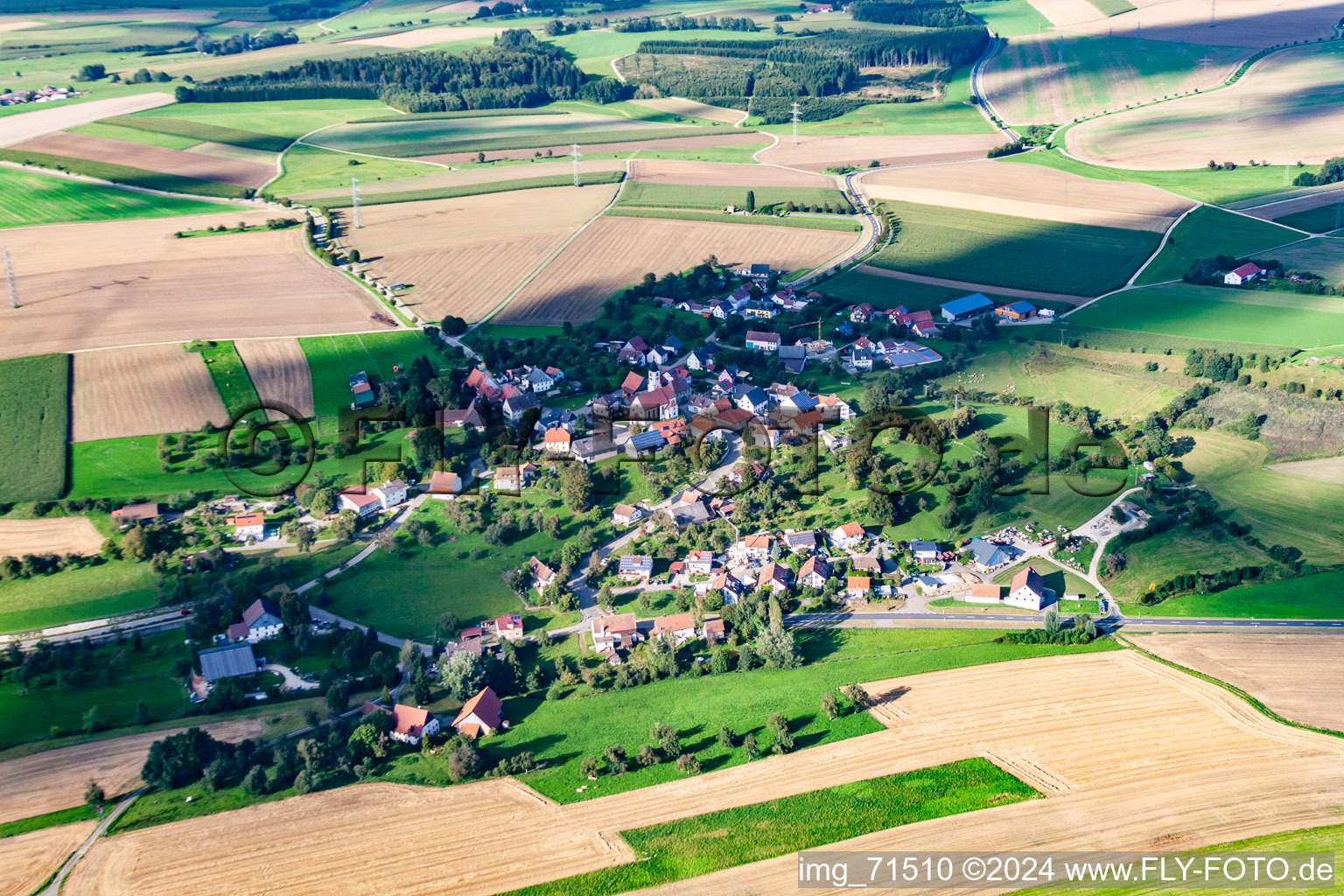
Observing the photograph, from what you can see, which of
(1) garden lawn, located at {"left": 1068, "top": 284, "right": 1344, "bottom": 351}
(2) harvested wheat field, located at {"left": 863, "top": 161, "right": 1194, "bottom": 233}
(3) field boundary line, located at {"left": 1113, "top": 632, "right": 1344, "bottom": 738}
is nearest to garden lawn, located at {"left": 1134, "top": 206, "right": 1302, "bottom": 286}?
(2) harvested wheat field, located at {"left": 863, "top": 161, "right": 1194, "bottom": 233}

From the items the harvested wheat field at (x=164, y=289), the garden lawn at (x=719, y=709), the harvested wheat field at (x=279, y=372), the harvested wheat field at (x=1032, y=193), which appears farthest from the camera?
the harvested wheat field at (x=1032, y=193)

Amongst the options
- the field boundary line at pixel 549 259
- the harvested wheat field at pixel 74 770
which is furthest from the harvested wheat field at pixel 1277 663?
the field boundary line at pixel 549 259

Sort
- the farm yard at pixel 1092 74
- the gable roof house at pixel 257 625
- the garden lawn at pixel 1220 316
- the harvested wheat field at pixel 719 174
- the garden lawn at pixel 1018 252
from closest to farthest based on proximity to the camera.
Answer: the gable roof house at pixel 257 625 → the garden lawn at pixel 1220 316 → the garden lawn at pixel 1018 252 → the harvested wheat field at pixel 719 174 → the farm yard at pixel 1092 74

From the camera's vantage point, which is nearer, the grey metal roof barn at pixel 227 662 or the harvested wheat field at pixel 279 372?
the grey metal roof barn at pixel 227 662

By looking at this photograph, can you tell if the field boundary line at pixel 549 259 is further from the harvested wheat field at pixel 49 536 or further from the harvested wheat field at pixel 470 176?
the harvested wheat field at pixel 49 536

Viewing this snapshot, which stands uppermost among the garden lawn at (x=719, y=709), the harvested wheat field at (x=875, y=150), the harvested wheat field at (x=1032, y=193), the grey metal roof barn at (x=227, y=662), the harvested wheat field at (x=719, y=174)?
the harvested wheat field at (x=875, y=150)

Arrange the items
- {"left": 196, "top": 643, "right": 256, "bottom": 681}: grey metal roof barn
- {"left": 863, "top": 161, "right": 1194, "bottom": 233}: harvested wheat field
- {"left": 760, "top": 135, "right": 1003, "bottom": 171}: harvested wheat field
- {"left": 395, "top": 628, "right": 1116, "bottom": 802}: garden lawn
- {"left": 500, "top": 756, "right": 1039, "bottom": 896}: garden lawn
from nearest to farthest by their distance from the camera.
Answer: {"left": 500, "top": 756, "right": 1039, "bottom": 896}: garden lawn < {"left": 395, "top": 628, "right": 1116, "bottom": 802}: garden lawn < {"left": 196, "top": 643, "right": 256, "bottom": 681}: grey metal roof barn < {"left": 863, "top": 161, "right": 1194, "bottom": 233}: harvested wheat field < {"left": 760, "top": 135, "right": 1003, "bottom": 171}: harvested wheat field

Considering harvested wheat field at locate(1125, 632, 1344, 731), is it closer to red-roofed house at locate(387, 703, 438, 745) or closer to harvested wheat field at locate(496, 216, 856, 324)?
red-roofed house at locate(387, 703, 438, 745)

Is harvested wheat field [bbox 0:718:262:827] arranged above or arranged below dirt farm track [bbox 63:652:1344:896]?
above

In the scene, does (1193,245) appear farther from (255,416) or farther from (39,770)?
(39,770)
